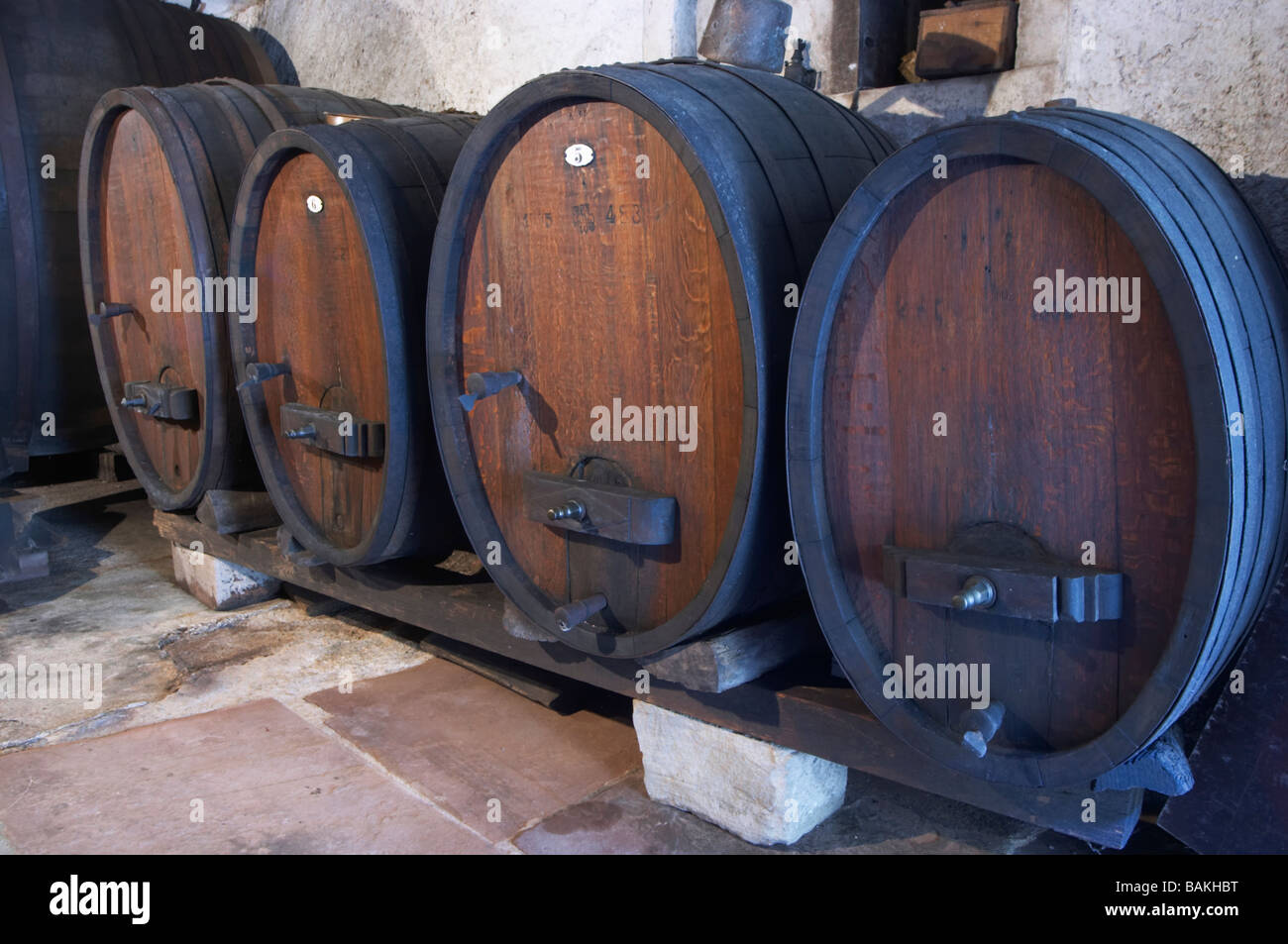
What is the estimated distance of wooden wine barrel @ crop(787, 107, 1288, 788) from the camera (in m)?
1.46

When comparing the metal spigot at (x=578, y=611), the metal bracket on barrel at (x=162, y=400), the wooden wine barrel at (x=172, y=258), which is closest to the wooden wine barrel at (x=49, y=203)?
the wooden wine barrel at (x=172, y=258)

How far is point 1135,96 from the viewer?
2.43 metres

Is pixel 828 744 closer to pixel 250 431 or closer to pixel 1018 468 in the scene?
pixel 1018 468

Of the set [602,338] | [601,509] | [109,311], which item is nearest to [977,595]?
[601,509]

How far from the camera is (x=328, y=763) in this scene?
2.49 meters

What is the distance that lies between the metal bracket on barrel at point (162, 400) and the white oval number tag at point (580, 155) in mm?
1825

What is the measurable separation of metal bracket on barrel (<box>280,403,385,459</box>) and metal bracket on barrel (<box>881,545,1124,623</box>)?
4.77 feet

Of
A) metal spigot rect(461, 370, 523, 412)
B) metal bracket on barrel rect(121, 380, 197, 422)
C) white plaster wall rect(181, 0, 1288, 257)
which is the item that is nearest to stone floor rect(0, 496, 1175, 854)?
metal bracket on barrel rect(121, 380, 197, 422)

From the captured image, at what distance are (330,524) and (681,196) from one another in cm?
151

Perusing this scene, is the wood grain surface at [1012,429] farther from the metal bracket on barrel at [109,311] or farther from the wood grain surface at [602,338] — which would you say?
the metal bracket on barrel at [109,311]

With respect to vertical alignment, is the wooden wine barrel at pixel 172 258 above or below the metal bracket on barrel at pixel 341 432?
above

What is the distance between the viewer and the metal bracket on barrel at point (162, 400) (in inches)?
130

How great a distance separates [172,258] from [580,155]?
191 centimetres

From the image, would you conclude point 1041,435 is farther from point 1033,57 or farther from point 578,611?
point 1033,57
